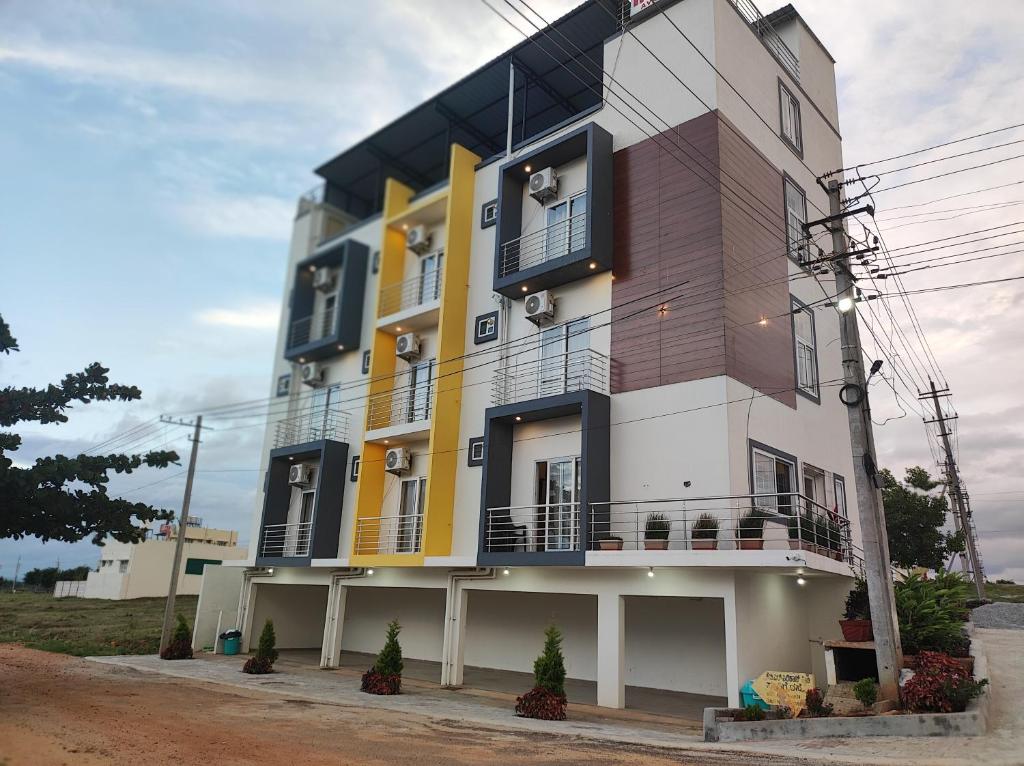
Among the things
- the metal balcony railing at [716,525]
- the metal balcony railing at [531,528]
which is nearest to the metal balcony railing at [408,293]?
the metal balcony railing at [531,528]

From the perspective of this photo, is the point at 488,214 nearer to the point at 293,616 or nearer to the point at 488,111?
the point at 488,111

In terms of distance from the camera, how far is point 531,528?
635 inches

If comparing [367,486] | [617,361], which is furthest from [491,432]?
[367,486]

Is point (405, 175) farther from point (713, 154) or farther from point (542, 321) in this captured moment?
point (713, 154)

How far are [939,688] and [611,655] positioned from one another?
543 cm

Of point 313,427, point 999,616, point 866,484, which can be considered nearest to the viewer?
point 866,484

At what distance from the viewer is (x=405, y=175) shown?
2681 centimetres

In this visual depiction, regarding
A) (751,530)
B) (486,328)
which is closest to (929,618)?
(751,530)

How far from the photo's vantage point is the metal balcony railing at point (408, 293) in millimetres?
21297

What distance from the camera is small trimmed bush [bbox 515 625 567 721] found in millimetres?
12484

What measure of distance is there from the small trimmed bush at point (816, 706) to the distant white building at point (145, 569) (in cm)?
3817

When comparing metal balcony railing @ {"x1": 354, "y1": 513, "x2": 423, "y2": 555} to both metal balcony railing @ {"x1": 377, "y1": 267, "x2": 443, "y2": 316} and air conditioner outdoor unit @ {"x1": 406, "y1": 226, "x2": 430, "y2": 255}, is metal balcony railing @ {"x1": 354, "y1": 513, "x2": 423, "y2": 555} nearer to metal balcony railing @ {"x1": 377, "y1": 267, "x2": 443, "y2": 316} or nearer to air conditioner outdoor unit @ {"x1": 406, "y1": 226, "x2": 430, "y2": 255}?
metal balcony railing @ {"x1": 377, "y1": 267, "x2": 443, "y2": 316}

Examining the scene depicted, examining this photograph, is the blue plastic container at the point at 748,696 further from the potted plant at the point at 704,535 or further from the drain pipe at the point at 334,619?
the drain pipe at the point at 334,619

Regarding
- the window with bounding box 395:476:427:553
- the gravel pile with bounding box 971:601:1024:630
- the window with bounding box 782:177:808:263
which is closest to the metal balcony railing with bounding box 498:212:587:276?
the window with bounding box 782:177:808:263
